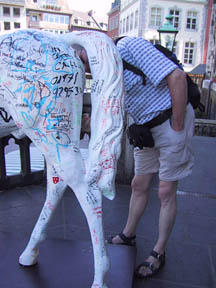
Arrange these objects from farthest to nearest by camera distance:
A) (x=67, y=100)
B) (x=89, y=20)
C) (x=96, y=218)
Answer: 1. (x=89, y=20)
2. (x=96, y=218)
3. (x=67, y=100)

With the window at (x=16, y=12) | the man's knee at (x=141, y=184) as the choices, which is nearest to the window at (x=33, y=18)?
the window at (x=16, y=12)

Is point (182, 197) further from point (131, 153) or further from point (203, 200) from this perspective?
point (131, 153)

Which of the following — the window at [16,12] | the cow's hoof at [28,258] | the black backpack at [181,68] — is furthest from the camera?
the window at [16,12]

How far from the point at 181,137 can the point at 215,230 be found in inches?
50.3

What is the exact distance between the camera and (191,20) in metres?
27.4

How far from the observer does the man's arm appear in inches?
64.2

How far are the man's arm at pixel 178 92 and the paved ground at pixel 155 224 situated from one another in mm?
1102

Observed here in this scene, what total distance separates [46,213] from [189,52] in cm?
2855

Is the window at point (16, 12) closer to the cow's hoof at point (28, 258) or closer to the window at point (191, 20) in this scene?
the window at point (191, 20)

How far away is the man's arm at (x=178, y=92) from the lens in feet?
5.35

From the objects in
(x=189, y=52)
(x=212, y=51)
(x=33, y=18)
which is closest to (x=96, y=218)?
(x=212, y=51)

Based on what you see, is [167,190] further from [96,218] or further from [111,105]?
[111,105]

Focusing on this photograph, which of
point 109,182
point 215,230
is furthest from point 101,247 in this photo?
point 215,230

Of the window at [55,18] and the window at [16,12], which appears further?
the window at [55,18]
